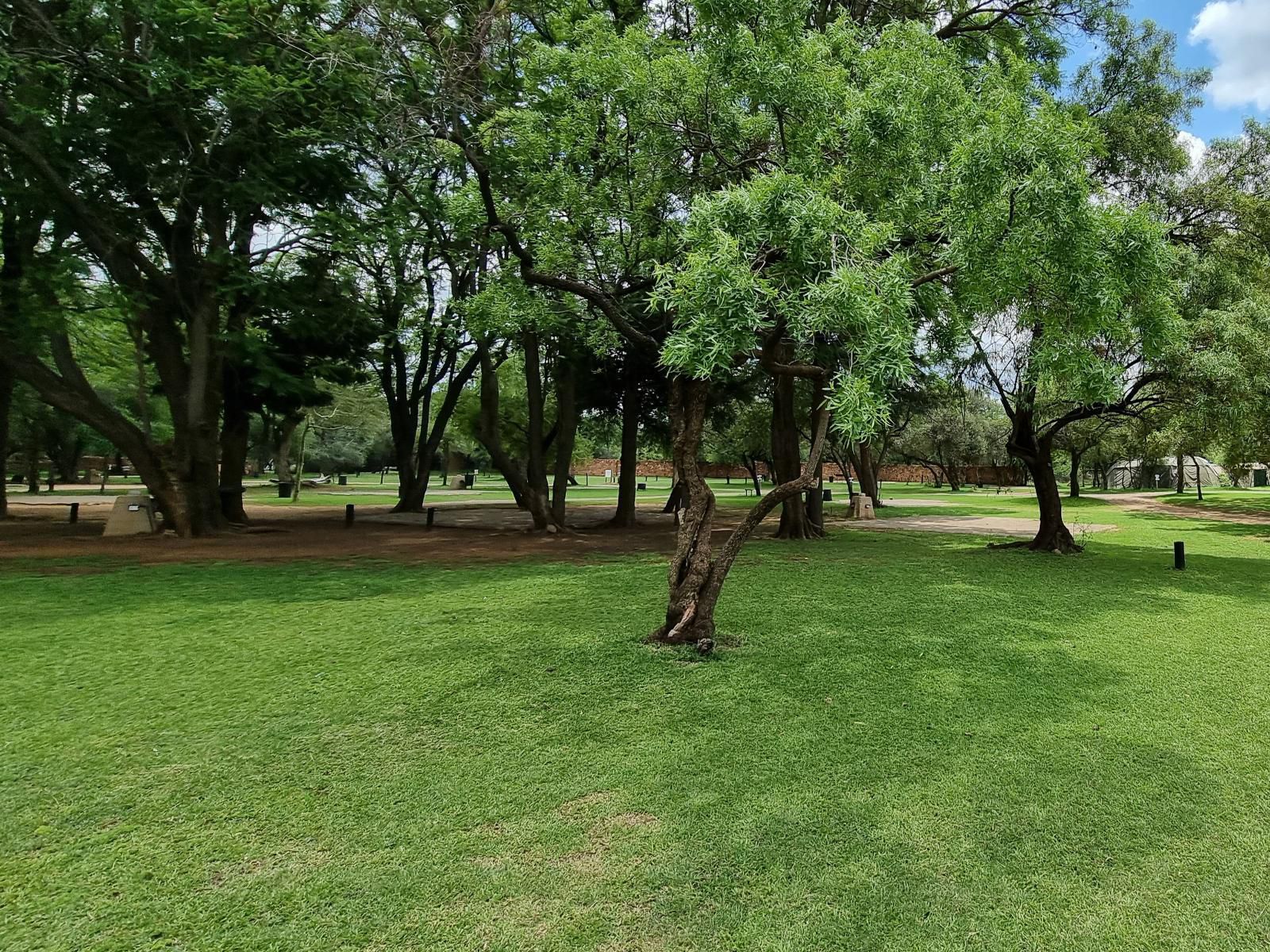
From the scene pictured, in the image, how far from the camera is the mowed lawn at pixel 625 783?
2441 millimetres

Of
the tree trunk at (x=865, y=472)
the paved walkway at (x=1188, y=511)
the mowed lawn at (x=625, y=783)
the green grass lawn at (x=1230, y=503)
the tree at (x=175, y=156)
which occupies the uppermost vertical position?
the tree at (x=175, y=156)

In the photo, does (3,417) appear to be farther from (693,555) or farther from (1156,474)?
(1156,474)

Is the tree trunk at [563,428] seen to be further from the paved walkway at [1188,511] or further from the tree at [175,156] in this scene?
the paved walkway at [1188,511]

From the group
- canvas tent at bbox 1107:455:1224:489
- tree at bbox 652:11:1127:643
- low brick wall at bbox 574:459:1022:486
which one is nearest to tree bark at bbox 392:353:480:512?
tree at bbox 652:11:1127:643

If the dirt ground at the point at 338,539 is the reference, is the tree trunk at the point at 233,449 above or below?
above

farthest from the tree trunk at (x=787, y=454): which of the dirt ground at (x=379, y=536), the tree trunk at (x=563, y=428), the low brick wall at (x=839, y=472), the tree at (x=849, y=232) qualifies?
the low brick wall at (x=839, y=472)

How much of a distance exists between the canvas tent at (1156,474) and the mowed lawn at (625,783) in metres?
52.3

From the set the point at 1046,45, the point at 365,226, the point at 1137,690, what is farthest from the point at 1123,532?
the point at 365,226

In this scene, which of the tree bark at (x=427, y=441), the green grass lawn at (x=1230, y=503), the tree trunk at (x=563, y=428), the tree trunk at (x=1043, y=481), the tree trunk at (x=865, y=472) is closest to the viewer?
the tree trunk at (x=1043, y=481)

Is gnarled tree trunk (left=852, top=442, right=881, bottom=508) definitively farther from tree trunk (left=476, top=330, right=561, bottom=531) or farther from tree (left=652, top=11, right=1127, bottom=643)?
tree (left=652, top=11, right=1127, bottom=643)

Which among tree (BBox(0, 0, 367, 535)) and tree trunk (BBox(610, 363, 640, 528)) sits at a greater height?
tree (BBox(0, 0, 367, 535))

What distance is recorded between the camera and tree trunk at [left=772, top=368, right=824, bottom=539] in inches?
592

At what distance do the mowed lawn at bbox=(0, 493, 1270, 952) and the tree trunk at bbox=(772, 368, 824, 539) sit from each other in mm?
8165

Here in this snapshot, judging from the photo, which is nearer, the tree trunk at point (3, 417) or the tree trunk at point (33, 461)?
the tree trunk at point (3, 417)
